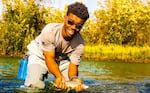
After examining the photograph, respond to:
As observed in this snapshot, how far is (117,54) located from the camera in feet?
115

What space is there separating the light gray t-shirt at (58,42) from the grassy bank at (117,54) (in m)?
26.8

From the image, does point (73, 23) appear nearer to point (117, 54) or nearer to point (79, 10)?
point (79, 10)

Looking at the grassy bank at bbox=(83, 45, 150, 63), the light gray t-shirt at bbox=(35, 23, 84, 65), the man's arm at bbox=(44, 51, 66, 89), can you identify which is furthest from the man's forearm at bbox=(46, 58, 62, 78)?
the grassy bank at bbox=(83, 45, 150, 63)

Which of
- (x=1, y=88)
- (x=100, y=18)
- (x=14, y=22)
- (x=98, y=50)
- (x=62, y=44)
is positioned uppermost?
(x=100, y=18)

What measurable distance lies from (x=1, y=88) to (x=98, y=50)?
27643mm

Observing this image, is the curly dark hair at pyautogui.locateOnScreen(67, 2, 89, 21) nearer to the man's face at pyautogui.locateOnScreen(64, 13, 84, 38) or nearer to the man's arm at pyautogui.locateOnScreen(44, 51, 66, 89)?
the man's face at pyautogui.locateOnScreen(64, 13, 84, 38)

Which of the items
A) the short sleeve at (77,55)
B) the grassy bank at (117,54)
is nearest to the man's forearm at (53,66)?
the short sleeve at (77,55)

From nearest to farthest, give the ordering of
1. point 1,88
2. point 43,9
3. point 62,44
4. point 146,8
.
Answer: point 62,44 → point 1,88 → point 43,9 → point 146,8

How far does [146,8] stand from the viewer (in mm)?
50250

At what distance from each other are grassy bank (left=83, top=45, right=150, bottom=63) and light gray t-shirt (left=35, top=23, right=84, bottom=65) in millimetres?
26824

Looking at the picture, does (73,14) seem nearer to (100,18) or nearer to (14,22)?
(14,22)

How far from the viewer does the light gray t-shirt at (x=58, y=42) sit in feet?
22.0

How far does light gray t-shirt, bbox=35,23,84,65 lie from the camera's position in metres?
6.71

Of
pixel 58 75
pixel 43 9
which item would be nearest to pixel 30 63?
pixel 58 75
